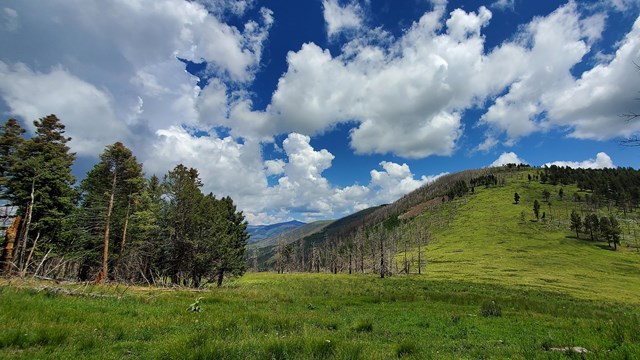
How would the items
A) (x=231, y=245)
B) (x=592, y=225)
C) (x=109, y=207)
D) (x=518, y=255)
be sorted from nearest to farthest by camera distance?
1. (x=109, y=207)
2. (x=231, y=245)
3. (x=518, y=255)
4. (x=592, y=225)

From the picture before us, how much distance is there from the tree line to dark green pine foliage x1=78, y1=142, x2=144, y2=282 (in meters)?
0.10

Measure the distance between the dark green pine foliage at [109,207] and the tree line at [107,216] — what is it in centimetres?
10

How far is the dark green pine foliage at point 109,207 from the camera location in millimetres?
34125

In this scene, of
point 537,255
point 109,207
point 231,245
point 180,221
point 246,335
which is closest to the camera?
point 246,335

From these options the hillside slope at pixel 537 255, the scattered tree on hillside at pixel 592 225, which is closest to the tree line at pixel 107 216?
the hillside slope at pixel 537 255

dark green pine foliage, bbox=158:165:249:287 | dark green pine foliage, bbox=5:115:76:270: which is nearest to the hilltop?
dark green pine foliage, bbox=158:165:249:287

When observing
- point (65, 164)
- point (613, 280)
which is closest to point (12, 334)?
point (65, 164)

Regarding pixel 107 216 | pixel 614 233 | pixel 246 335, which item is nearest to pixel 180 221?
pixel 107 216

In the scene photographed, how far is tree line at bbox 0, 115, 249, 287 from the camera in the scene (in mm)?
33844

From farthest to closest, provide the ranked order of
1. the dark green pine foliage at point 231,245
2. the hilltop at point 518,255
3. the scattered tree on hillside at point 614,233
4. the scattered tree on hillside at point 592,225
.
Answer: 1. the scattered tree on hillside at point 592,225
2. the scattered tree on hillside at point 614,233
3. the hilltop at point 518,255
4. the dark green pine foliage at point 231,245

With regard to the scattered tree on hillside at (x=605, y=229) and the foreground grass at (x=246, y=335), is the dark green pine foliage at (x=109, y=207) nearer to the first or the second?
the foreground grass at (x=246, y=335)

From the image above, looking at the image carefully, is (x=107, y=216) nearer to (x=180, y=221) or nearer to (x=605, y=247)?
(x=180, y=221)

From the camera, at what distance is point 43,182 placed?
35969mm

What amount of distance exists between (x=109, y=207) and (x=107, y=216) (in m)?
1.36
